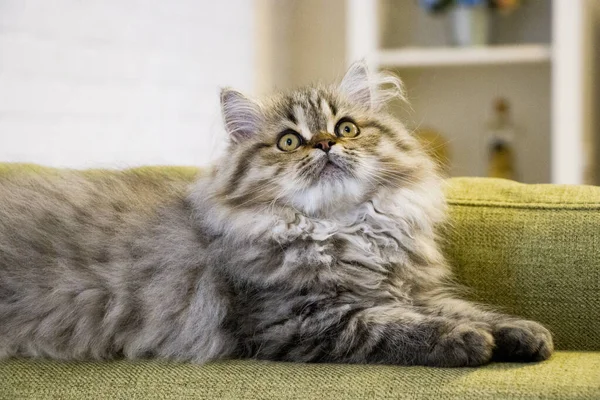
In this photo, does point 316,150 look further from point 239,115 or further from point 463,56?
point 463,56

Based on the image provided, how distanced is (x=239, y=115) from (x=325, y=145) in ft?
0.87

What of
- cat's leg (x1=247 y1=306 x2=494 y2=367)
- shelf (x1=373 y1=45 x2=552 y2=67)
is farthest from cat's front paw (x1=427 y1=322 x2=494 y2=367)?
shelf (x1=373 y1=45 x2=552 y2=67)

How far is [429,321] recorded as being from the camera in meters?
1.52

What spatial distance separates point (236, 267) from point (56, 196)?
43 centimetres

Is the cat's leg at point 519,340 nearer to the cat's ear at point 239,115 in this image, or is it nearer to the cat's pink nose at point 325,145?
the cat's pink nose at point 325,145

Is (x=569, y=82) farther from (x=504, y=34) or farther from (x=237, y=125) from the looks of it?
(x=237, y=125)

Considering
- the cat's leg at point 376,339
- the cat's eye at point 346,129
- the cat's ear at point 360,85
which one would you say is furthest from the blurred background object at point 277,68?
the cat's leg at point 376,339

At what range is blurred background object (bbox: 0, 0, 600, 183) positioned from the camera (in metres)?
2.57

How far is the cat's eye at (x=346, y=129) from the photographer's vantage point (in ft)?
5.78

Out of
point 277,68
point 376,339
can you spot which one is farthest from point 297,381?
point 277,68

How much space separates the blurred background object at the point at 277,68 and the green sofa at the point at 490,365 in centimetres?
35

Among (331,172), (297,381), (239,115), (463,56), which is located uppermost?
(463,56)

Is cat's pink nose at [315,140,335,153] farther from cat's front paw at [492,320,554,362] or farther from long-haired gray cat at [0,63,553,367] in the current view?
cat's front paw at [492,320,554,362]

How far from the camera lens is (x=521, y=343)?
4.75ft
